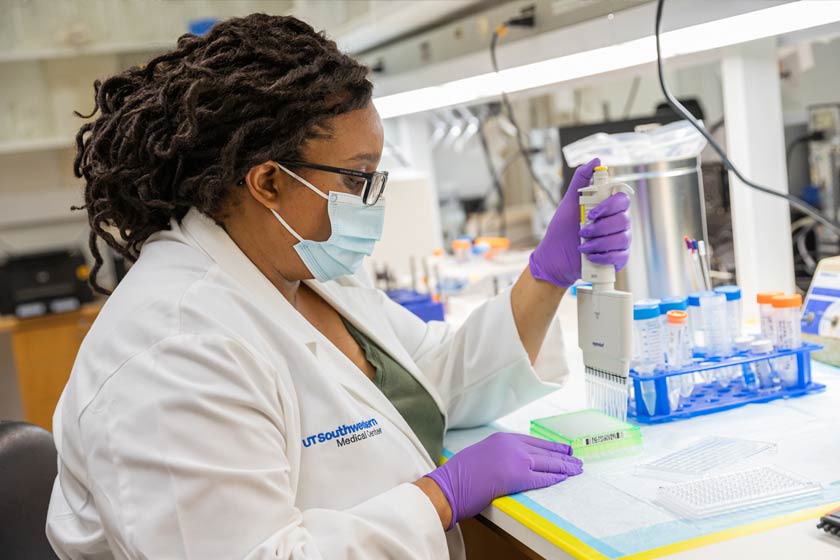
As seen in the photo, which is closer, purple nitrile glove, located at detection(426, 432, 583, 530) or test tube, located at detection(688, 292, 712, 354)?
purple nitrile glove, located at detection(426, 432, 583, 530)

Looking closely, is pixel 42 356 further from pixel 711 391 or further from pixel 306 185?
pixel 711 391

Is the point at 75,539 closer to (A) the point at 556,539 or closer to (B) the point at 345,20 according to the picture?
(A) the point at 556,539

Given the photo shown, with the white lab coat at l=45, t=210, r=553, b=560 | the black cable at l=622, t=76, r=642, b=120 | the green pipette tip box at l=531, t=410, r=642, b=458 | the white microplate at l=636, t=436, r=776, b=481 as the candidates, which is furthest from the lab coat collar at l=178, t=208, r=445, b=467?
the black cable at l=622, t=76, r=642, b=120

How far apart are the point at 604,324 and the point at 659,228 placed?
46cm

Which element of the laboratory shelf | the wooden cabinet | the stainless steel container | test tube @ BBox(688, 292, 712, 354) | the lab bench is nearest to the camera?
the lab bench

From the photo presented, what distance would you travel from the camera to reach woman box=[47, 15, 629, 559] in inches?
37.4

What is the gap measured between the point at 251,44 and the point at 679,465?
2.73 feet

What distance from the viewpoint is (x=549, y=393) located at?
147cm

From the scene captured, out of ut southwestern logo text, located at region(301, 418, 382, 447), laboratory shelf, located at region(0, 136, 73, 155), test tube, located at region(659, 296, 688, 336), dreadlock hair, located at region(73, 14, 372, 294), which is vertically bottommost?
ut southwestern logo text, located at region(301, 418, 382, 447)

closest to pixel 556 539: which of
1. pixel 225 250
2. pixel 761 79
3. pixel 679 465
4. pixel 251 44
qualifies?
pixel 679 465

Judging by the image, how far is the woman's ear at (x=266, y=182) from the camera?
117cm

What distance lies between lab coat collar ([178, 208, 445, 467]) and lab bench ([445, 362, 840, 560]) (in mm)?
181

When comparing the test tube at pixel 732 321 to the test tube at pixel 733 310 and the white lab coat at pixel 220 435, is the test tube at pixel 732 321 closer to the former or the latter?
the test tube at pixel 733 310

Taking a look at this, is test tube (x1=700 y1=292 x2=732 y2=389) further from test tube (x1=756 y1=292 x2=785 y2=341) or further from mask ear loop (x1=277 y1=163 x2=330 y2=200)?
mask ear loop (x1=277 y1=163 x2=330 y2=200)
